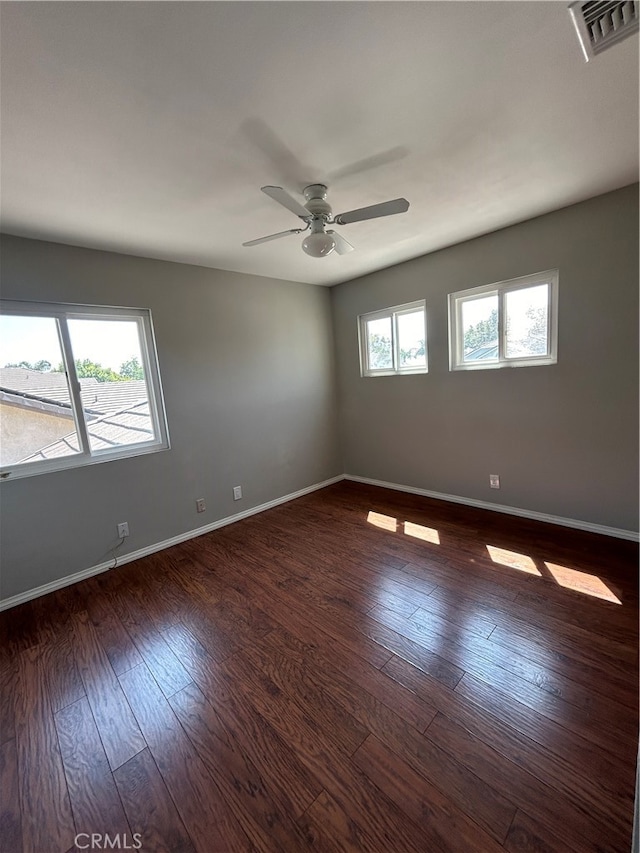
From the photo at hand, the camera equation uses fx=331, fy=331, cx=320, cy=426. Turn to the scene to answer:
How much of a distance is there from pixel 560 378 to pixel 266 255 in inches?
109

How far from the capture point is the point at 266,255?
3033mm

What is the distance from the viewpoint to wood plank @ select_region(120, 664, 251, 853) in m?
1.07

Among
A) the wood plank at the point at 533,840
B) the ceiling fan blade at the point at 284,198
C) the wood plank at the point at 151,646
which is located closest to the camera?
the wood plank at the point at 533,840

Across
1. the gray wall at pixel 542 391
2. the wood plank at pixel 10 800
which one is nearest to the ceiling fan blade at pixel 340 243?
the gray wall at pixel 542 391

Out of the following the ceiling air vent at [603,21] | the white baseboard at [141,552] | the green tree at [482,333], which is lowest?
the white baseboard at [141,552]

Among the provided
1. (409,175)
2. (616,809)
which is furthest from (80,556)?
(409,175)

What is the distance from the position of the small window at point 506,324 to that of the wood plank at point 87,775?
360 centimetres

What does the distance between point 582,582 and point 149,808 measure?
2523 mm

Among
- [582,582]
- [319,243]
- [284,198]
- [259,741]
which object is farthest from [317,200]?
[582,582]

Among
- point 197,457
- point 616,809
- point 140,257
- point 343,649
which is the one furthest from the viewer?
point 197,457

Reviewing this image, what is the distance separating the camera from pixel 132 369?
2.94m

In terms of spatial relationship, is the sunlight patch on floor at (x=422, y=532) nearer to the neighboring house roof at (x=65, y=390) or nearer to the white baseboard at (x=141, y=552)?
the white baseboard at (x=141, y=552)

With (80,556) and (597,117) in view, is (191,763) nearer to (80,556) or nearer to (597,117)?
(80,556)

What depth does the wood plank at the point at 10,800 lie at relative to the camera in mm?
1110
